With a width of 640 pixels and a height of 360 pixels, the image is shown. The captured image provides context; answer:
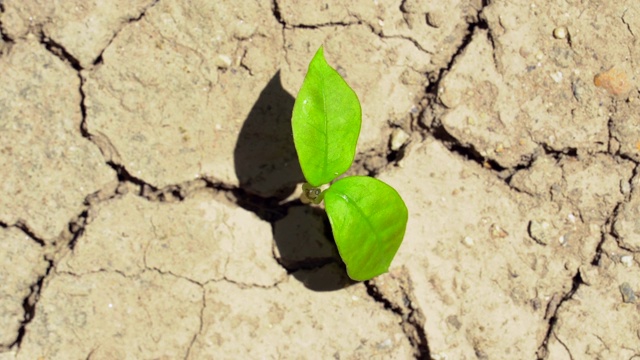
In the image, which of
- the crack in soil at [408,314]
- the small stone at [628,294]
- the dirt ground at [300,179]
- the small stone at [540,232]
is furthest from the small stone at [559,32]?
the crack in soil at [408,314]

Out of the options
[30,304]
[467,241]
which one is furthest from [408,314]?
[30,304]

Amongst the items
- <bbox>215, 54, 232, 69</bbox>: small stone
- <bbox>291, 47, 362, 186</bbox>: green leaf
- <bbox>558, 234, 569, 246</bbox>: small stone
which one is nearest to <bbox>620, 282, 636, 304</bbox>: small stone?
<bbox>558, 234, 569, 246</bbox>: small stone

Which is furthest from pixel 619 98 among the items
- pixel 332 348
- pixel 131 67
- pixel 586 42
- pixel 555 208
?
pixel 131 67

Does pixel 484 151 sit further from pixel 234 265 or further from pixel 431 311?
pixel 234 265

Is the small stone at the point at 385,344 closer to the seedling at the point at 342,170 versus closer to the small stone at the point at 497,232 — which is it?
the seedling at the point at 342,170

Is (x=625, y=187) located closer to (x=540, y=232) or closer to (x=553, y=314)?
(x=540, y=232)

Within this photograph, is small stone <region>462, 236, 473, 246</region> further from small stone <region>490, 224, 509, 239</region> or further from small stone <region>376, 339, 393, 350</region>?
small stone <region>376, 339, 393, 350</region>
